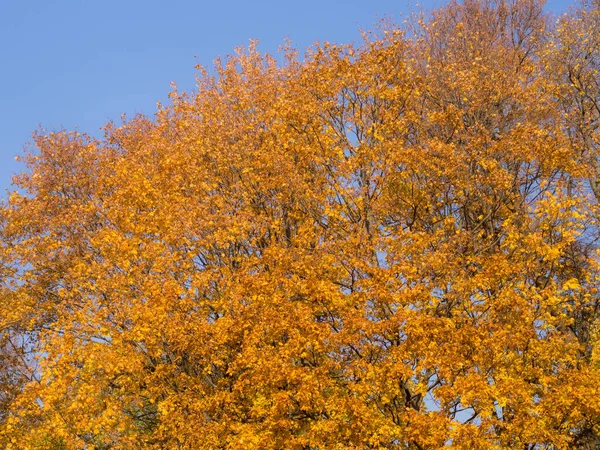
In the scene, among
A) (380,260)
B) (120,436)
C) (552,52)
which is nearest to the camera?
(380,260)

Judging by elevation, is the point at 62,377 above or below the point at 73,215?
below

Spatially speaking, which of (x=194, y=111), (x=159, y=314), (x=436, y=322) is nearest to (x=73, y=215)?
(x=194, y=111)

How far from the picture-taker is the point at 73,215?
3011 centimetres

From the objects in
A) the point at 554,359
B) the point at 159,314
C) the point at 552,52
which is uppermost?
the point at 552,52

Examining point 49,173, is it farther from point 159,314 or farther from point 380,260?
point 380,260

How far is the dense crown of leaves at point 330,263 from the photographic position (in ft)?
65.0

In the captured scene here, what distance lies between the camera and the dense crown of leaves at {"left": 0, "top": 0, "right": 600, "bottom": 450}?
19812 millimetres

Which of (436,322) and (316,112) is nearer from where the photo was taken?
(436,322)

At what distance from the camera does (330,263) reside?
22.7 m

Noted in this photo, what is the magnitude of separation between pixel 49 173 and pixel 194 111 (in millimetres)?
8021

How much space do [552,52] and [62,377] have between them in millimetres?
23653

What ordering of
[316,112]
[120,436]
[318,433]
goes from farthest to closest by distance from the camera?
[316,112], [120,436], [318,433]

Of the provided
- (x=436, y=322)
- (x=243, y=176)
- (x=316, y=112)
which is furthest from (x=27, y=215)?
(x=436, y=322)

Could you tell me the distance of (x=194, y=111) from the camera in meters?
31.5
